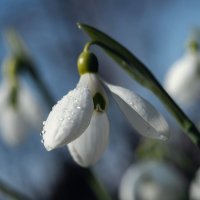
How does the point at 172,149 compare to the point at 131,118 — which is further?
the point at 172,149

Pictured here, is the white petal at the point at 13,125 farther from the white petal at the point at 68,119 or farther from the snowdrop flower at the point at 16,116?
the white petal at the point at 68,119

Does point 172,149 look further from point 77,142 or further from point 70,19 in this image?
point 70,19

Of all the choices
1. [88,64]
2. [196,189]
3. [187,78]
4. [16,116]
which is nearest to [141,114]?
[88,64]

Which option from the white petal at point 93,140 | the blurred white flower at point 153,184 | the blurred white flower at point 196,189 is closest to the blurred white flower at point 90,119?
the white petal at point 93,140

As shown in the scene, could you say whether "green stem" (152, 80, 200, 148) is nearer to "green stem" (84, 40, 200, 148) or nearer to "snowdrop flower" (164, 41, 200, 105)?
"green stem" (84, 40, 200, 148)

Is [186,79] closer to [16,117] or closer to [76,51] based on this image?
[16,117]

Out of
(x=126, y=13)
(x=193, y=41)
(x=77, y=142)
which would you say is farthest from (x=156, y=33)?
(x=77, y=142)

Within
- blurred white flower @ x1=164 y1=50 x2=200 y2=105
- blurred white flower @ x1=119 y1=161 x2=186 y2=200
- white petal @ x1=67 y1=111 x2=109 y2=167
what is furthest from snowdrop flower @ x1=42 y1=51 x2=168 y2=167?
blurred white flower @ x1=164 y1=50 x2=200 y2=105
